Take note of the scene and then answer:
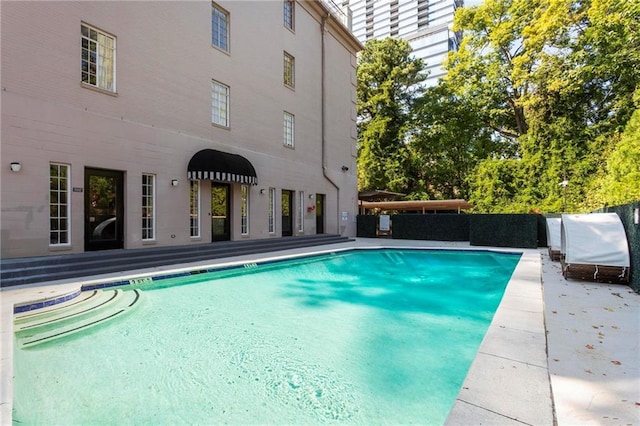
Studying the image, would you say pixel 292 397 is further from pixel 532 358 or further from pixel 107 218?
pixel 107 218

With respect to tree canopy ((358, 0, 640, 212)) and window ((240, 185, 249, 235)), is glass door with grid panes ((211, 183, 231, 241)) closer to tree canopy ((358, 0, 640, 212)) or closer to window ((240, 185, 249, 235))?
window ((240, 185, 249, 235))

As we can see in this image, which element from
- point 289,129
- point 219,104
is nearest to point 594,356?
point 219,104

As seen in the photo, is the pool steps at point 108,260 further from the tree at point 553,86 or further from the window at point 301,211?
the tree at point 553,86

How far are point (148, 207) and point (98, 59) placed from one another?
13.3 ft

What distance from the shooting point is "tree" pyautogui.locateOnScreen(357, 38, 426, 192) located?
26.6 metres

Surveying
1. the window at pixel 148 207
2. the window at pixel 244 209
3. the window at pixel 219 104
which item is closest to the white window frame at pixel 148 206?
the window at pixel 148 207

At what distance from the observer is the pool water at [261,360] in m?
2.85

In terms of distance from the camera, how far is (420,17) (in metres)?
65.6

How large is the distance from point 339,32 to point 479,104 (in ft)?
37.2

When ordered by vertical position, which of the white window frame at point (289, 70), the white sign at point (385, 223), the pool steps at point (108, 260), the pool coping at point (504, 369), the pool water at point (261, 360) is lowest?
the pool water at point (261, 360)

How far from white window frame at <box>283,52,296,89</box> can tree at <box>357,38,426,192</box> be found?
1251cm

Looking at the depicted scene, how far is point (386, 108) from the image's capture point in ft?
89.4

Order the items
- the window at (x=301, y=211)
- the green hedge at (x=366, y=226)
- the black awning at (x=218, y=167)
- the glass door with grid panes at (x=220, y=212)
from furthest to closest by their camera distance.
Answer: the green hedge at (x=366, y=226)
the window at (x=301, y=211)
the glass door with grid panes at (x=220, y=212)
the black awning at (x=218, y=167)

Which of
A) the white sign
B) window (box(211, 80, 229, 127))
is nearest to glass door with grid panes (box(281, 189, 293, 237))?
window (box(211, 80, 229, 127))
